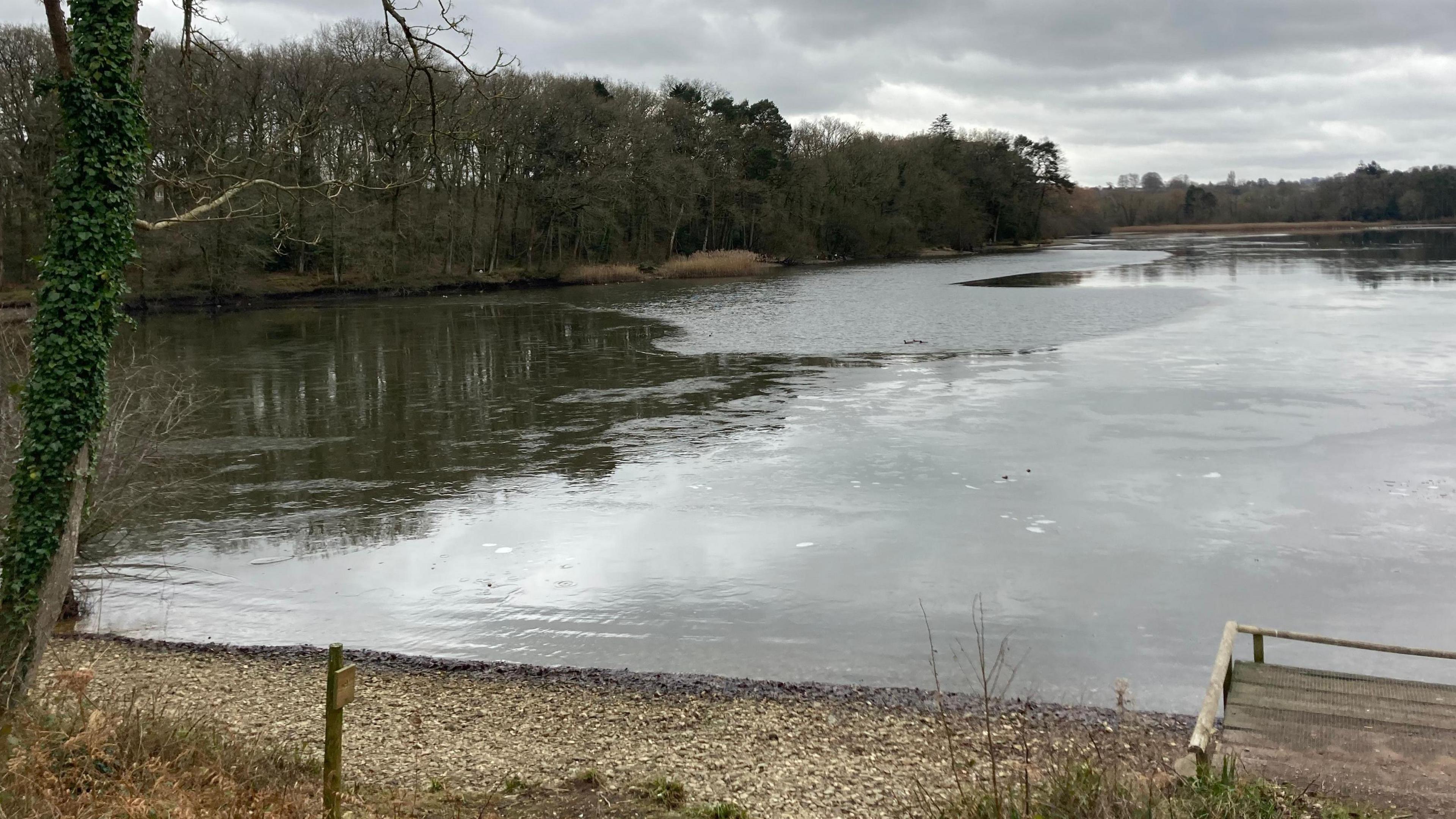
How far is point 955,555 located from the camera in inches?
450

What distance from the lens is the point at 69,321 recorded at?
6.95m

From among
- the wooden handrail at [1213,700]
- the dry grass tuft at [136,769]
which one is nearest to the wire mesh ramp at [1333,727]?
the wooden handrail at [1213,700]

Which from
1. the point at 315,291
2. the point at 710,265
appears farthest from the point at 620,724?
the point at 710,265

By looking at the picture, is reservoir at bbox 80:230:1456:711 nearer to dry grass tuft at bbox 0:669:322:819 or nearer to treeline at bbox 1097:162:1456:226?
dry grass tuft at bbox 0:669:322:819

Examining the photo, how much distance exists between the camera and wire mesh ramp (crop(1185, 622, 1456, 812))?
228 inches

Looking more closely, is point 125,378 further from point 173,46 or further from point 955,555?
point 173,46

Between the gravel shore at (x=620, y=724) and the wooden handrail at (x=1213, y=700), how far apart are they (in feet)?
0.86

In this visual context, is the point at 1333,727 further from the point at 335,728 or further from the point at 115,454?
the point at 115,454

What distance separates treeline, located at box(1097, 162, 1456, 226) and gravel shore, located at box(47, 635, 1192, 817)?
509 feet

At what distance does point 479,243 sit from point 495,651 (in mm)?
52876

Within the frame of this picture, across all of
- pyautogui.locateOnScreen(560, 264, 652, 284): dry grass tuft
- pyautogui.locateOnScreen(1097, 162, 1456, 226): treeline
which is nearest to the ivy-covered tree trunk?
pyautogui.locateOnScreen(560, 264, 652, 284): dry grass tuft

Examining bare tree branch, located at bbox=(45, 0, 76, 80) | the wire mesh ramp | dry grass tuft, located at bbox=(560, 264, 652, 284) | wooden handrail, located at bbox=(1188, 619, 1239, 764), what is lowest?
the wire mesh ramp

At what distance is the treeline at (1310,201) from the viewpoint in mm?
135125

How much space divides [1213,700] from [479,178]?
5789 cm
